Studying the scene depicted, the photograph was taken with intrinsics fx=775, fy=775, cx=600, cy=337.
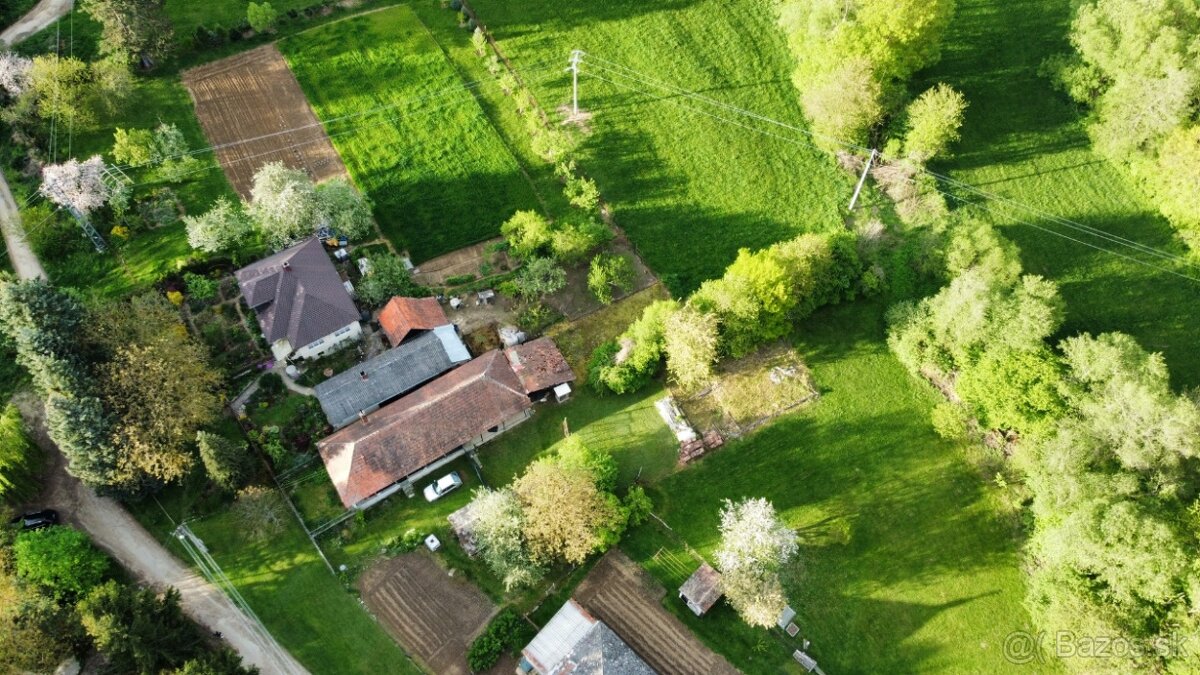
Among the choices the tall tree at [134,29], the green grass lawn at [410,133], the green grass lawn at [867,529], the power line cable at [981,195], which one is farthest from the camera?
the tall tree at [134,29]

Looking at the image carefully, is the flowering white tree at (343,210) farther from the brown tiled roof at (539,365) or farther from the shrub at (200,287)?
the brown tiled roof at (539,365)

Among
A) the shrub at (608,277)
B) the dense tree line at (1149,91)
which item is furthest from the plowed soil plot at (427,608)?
the dense tree line at (1149,91)

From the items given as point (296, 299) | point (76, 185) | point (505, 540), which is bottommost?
point (505, 540)

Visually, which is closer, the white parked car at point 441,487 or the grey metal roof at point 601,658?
the grey metal roof at point 601,658

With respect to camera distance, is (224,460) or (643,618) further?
(643,618)

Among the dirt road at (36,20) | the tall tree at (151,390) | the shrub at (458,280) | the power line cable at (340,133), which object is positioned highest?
the dirt road at (36,20)

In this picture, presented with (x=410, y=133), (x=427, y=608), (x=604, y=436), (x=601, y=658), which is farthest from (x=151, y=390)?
(x=601, y=658)

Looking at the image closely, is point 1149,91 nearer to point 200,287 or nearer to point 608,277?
point 608,277
